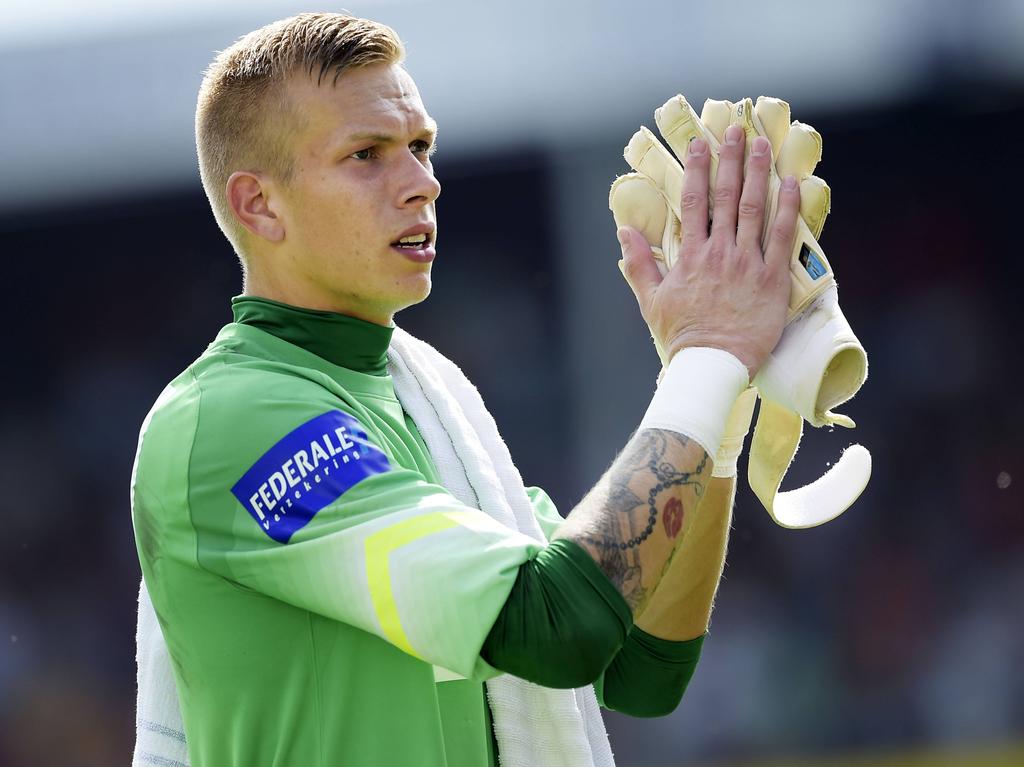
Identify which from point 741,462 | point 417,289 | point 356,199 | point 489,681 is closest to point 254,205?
point 356,199

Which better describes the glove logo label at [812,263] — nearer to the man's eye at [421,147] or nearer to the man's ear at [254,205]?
the man's eye at [421,147]

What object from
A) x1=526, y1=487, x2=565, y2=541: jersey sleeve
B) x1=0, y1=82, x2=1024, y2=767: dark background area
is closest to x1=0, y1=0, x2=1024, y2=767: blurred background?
x1=0, y1=82, x2=1024, y2=767: dark background area

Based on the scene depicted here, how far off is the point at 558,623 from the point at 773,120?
796 millimetres

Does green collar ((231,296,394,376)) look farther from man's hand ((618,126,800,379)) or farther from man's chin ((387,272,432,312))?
man's hand ((618,126,800,379))

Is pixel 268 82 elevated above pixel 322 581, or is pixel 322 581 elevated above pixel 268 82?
pixel 268 82

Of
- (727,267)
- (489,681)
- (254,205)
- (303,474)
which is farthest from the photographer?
(254,205)

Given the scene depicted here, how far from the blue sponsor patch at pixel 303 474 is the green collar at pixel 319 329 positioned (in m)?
0.30

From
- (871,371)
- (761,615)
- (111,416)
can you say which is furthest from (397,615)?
(111,416)

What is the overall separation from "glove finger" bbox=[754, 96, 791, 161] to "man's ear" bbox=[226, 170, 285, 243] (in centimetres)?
71

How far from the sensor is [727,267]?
1.96 meters

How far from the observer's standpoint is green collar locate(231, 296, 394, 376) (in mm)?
2117

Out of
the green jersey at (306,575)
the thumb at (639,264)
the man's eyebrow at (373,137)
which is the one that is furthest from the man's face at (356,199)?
the thumb at (639,264)

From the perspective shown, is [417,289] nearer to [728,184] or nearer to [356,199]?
[356,199]

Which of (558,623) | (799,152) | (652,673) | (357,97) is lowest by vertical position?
(652,673)
